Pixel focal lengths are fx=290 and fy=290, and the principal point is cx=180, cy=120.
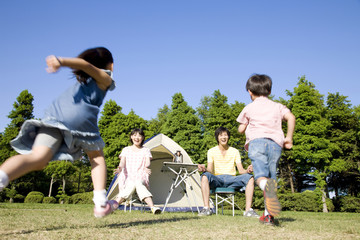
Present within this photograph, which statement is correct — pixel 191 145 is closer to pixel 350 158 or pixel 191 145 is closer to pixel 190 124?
pixel 190 124

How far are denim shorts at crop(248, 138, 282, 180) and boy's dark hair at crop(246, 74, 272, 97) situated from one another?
0.60 m

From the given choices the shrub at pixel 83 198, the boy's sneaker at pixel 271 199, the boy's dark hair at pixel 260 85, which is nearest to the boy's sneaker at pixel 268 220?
the boy's sneaker at pixel 271 199

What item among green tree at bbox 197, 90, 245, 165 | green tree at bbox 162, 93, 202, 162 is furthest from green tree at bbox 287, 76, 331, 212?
green tree at bbox 162, 93, 202, 162

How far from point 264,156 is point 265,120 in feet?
1.24

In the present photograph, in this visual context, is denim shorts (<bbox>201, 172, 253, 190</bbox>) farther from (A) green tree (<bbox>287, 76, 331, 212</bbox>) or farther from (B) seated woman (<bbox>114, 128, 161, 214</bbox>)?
(A) green tree (<bbox>287, 76, 331, 212</bbox>)

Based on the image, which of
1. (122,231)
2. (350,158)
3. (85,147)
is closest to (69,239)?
(122,231)

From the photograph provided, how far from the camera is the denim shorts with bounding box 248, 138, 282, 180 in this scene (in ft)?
9.33

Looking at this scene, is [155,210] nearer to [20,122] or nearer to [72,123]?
[72,123]

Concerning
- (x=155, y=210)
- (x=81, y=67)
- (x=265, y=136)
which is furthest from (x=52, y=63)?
(x=155, y=210)

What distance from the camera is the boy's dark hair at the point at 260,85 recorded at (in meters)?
3.21

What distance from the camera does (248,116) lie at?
3137 mm

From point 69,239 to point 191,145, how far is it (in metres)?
18.8

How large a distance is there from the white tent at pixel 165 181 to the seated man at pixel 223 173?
237 centimetres

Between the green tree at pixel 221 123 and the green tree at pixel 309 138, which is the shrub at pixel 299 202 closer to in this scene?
the green tree at pixel 309 138
